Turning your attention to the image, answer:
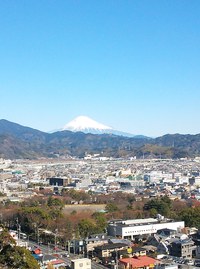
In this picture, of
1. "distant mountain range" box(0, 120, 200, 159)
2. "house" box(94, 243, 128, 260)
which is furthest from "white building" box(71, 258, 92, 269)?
"distant mountain range" box(0, 120, 200, 159)

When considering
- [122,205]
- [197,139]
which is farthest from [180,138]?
[122,205]

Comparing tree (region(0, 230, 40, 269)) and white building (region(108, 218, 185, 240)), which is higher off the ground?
tree (region(0, 230, 40, 269))

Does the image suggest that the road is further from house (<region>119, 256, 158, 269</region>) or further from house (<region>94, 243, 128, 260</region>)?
house (<region>119, 256, 158, 269</region>)

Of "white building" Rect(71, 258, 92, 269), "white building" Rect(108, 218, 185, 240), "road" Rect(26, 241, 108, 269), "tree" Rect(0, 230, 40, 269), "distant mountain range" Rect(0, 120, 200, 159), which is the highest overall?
"distant mountain range" Rect(0, 120, 200, 159)

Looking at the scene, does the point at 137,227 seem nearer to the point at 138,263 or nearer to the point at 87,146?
the point at 138,263

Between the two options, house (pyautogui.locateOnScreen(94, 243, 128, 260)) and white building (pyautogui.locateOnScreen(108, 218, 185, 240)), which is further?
white building (pyautogui.locateOnScreen(108, 218, 185, 240))

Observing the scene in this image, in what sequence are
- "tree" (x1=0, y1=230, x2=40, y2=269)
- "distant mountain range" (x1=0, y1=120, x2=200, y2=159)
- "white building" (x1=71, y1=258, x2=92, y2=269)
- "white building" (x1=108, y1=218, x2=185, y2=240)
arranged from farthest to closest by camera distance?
"distant mountain range" (x1=0, y1=120, x2=200, y2=159) < "white building" (x1=108, y1=218, x2=185, y2=240) < "white building" (x1=71, y1=258, x2=92, y2=269) < "tree" (x1=0, y1=230, x2=40, y2=269)

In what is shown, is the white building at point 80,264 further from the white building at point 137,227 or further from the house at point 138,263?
the white building at point 137,227

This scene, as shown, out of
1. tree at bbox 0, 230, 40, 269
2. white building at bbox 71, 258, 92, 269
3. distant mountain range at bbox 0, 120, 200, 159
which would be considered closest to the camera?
tree at bbox 0, 230, 40, 269

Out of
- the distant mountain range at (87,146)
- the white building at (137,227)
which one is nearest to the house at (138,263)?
the white building at (137,227)
